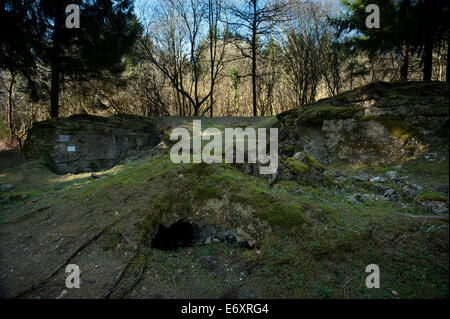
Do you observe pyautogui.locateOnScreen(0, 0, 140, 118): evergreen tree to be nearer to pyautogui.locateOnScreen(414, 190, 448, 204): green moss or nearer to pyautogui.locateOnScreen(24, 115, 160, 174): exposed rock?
pyautogui.locateOnScreen(24, 115, 160, 174): exposed rock

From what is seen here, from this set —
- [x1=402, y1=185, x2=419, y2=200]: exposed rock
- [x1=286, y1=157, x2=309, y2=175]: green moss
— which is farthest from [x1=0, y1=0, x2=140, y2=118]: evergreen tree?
[x1=402, y1=185, x2=419, y2=200]: exposed rock

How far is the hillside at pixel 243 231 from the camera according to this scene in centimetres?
250

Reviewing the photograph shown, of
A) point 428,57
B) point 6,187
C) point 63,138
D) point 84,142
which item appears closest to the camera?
point 6,187

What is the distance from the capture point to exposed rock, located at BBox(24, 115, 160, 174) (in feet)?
31.8

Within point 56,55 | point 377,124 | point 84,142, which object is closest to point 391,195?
point 377,124

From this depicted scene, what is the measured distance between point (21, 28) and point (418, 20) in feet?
53.0

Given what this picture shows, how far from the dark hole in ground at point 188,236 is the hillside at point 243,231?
0.02 meters

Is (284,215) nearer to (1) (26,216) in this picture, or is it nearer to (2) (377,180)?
(2) (377,180)

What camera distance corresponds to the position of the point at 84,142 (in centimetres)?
1045

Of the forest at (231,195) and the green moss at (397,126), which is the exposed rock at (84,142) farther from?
the green moss at (397,126)

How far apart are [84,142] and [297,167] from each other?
1036cm

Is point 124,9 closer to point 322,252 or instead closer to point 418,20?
point 418,20

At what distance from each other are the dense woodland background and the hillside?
5.07 meters

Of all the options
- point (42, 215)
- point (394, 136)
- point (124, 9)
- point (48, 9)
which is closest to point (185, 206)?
point (42, 215)
